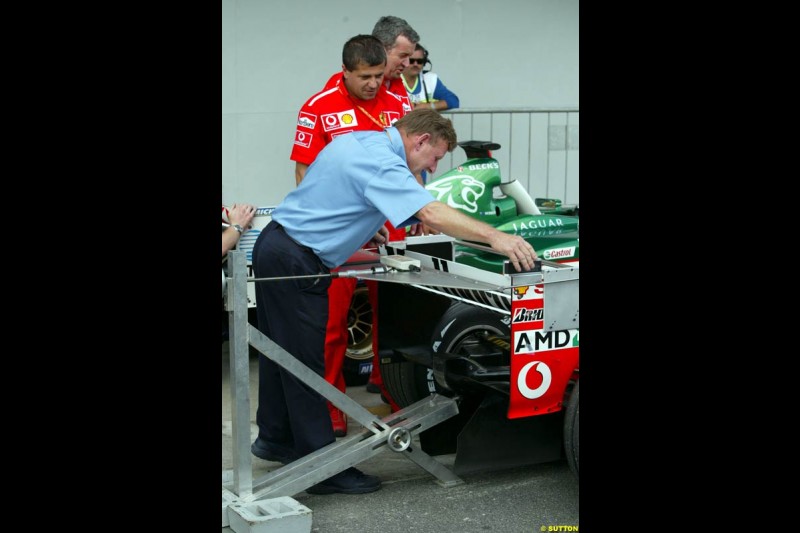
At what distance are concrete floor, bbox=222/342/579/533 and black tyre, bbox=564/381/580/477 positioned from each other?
0.22 meters

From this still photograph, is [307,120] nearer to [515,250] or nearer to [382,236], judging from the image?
[382,236]

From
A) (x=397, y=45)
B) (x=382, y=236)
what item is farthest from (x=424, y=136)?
(x=397, y=45)

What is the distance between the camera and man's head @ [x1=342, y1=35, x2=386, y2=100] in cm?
488

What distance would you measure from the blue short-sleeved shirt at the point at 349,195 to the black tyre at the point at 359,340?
1653mm

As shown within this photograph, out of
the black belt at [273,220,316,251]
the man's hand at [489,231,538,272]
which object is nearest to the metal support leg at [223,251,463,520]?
the black belt at [273,220,316,251]

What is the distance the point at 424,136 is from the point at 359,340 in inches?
81.4

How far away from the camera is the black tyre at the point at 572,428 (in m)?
4.12

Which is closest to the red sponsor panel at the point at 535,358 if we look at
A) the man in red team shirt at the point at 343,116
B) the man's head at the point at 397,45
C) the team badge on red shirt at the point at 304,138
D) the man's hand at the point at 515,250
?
the man's hand at the point at 515,250

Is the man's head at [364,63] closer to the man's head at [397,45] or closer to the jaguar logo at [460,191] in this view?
the man's head at [397,45]

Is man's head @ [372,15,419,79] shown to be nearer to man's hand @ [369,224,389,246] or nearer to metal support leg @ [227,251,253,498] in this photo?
man's hand @ [369,224,389,246]

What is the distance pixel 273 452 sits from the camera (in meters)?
4.53

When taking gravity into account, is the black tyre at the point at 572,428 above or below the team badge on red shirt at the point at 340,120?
below

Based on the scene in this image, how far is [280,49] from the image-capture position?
722 cm
